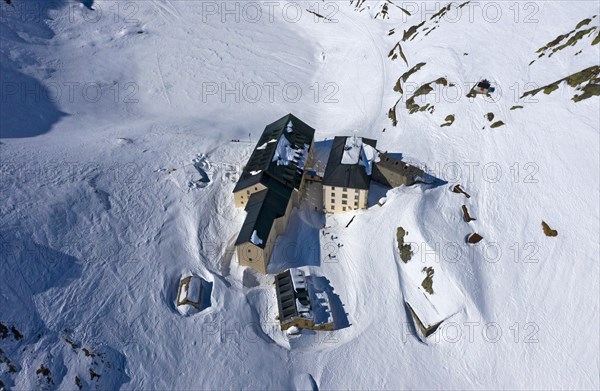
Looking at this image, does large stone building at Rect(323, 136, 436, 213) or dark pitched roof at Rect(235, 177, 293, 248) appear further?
large stone building at Rect(323, 136, 436, 213)

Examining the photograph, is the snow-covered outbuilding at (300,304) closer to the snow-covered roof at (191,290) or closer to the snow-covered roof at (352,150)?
the snow-covered roof at (191,290)

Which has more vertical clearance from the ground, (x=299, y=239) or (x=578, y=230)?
(x=578, y=230)

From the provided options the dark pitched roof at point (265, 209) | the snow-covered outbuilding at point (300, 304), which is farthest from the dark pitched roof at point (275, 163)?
the snow-covered outbuilding at point (300, 304)

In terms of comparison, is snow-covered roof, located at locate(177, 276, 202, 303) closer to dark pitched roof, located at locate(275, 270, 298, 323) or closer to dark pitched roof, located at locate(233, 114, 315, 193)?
dark pitched roof, located at locate(275, 270, 298, 323)

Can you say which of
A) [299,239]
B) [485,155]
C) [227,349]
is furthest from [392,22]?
[227,349]

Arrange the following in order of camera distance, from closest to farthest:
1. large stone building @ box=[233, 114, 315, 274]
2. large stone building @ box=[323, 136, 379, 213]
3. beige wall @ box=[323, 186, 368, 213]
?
large stone building @ box=[233, 114, 315, 274]
large stone building @ box=[323, 136, 379, 213]
beige wall @ box=[323, 186, 368, 213]

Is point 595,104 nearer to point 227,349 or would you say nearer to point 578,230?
point 578,230

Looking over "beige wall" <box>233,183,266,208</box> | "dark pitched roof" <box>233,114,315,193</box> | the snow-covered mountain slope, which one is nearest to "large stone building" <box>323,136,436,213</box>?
the snow-covered mountain slope

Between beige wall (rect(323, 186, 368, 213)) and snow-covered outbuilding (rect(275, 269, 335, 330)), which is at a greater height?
beige wall (rect(323, 186, 368, 213))
